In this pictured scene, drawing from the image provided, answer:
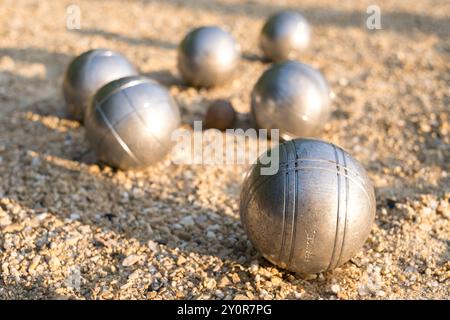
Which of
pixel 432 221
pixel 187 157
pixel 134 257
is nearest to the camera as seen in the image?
pixel 134 257

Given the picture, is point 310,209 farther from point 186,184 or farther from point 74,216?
point 74,216

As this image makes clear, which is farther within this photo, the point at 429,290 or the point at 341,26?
the point at 341,26

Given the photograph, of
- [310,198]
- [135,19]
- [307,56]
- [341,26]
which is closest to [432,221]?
[310,198]

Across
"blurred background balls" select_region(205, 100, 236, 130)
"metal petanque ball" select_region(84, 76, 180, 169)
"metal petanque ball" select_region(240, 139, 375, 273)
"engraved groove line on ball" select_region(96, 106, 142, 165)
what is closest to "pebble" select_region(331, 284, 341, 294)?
"metal petanque ball" select_region(240, 139, 375, 273)

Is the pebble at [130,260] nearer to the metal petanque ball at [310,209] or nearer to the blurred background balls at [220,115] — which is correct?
the metal petanque ball at [310,209]

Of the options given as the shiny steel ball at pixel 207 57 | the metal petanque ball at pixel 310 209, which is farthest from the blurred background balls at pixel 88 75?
the metal petanque ball at pixel 310 209

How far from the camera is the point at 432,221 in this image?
22.3ft

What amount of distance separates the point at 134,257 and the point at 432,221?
153 inches

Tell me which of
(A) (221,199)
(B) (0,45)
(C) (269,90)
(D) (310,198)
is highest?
(B) (0,45)

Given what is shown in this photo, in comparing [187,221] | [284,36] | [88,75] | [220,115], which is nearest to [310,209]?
[187,221]

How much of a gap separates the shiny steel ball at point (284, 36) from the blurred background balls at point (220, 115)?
302cm

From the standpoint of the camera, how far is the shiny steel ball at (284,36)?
11305 mm

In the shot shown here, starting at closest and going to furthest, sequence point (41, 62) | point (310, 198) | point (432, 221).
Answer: point (310, 198)
point (432, 221)
point (41, 62)

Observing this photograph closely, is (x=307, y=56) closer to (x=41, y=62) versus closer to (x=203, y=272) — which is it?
(x=41, y=62)
